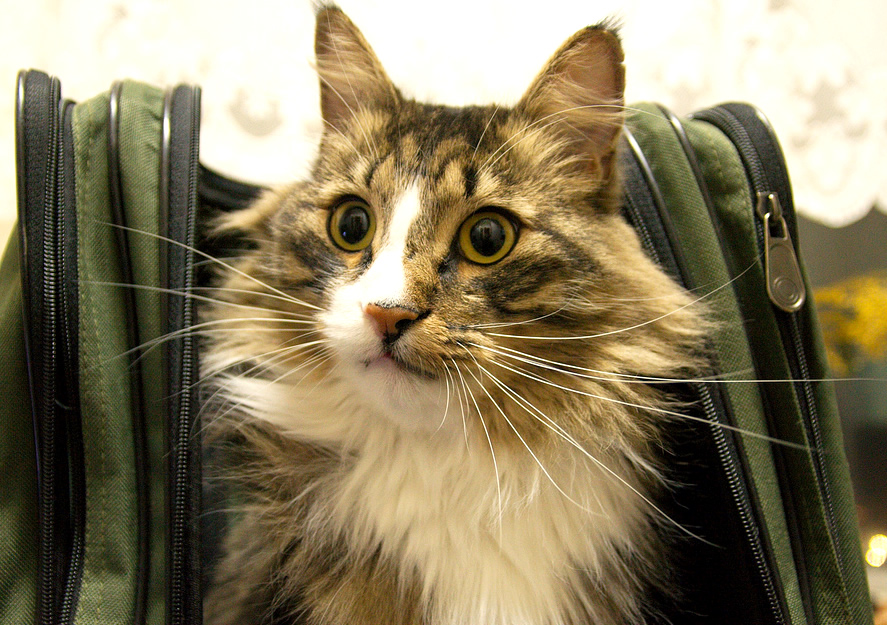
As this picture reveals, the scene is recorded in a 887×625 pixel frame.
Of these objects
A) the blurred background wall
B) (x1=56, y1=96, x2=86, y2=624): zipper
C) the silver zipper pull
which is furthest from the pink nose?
the blurred background wall

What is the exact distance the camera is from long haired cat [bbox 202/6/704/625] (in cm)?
70

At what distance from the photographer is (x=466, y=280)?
2.27 feet

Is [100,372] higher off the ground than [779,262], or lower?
lower

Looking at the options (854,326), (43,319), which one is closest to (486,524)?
(43,319)

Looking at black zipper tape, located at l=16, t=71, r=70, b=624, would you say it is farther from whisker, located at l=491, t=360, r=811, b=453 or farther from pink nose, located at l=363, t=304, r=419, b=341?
whisker, located at l=491, t=360, r=811, b=453

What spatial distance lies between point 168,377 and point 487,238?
427 millimetres

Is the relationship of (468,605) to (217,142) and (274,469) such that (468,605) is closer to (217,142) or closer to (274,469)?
(274,469)

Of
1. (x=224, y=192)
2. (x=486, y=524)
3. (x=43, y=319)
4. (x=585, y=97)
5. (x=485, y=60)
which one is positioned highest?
(x=485, y=60)

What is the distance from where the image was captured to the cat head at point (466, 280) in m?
0.67

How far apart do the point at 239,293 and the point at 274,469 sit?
10.7 inches

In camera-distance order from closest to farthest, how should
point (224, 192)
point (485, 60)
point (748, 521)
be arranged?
point (748, 521)
point (224, 192)
point (485, 60)

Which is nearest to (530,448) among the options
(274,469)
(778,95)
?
(274,469)

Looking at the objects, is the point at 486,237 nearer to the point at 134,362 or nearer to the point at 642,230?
the point at 642,230

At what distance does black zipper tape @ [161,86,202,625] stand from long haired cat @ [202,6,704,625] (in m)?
0.10
